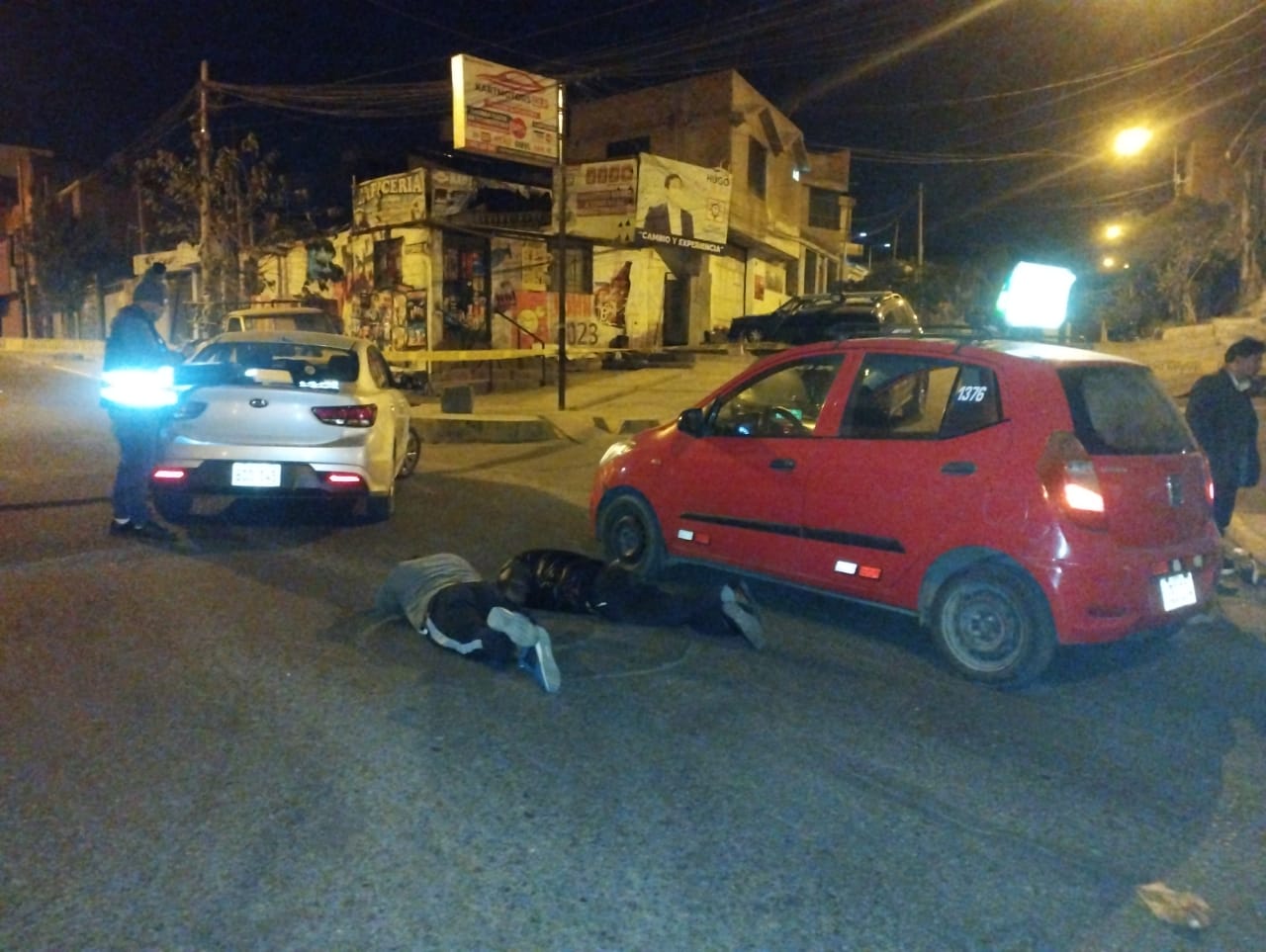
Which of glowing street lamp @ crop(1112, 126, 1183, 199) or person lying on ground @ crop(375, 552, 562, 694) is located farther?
glowing street lamp @ crop(1112, 126, 1183, 199)

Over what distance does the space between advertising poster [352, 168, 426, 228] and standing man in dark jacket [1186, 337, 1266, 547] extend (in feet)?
57.6

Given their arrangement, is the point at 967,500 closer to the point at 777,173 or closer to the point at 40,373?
the point at 40,373

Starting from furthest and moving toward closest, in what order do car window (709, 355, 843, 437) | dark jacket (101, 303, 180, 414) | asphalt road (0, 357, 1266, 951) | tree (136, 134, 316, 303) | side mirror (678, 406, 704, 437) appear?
1. tree (136, 134, 316, 303)
2. dark jacket (101, 303, 180, 414)
3. side mirror (678, 406, 704, 437)
4. car window (709, 355, 843, 437)
5. asphalt road (0, 357, 1266, 951)

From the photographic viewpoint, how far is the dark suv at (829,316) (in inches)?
819

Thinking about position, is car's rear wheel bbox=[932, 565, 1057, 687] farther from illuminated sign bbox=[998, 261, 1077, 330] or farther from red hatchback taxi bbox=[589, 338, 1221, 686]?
illuminated sign bbox=[998, 261, 1077, 330]

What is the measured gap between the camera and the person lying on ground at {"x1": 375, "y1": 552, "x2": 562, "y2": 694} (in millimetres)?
5285

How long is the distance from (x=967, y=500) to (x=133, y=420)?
595 cm

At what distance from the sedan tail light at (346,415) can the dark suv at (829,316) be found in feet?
40.9

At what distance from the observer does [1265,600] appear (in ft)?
24.6

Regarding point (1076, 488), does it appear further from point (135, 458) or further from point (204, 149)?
point (204, 149)

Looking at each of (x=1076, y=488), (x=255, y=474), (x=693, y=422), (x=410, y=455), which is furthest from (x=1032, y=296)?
(x=255, y=474)

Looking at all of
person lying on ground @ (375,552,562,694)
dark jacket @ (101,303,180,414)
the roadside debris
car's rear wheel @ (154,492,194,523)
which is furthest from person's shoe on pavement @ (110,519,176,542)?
the roadside debris

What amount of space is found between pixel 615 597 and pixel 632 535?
1382mm

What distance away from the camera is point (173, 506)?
29.6 ft
